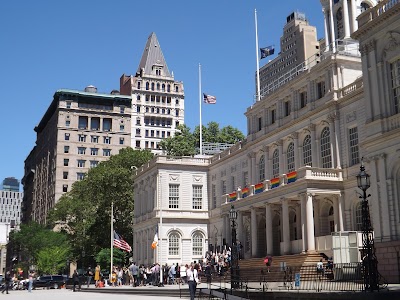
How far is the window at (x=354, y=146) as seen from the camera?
1657 inches

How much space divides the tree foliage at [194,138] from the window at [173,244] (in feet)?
81.1

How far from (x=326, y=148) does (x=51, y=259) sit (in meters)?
49.7

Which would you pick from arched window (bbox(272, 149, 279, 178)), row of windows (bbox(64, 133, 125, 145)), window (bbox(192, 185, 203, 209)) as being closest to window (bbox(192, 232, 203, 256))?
window (bbox(192, 185, 203, 209))

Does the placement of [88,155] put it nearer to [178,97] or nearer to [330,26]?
[178,97]

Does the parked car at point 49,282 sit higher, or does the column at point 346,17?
the column at point 346,17

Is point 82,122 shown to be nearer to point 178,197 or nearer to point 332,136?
point 178,197

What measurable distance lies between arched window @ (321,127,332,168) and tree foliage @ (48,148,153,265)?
124 ft

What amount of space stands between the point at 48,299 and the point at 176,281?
18250mm

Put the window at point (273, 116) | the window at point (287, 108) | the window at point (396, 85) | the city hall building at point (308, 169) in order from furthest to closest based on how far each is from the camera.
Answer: the window at point (273, 116), the window at point (287, 108), the city hall building at point (308, 169), the window at point (396, 85)

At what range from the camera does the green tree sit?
8056 centimetres

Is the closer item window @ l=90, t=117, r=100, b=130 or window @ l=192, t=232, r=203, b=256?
window @ l=192, t=232, r=203, b=256

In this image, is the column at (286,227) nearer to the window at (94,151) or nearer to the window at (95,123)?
the window at (94,151)

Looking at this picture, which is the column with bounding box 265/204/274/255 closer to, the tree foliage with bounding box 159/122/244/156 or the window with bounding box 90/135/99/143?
the tree foliage with bounding box 159/122/244/156

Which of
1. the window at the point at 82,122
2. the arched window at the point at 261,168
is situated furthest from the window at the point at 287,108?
the window at the point at 82,122
